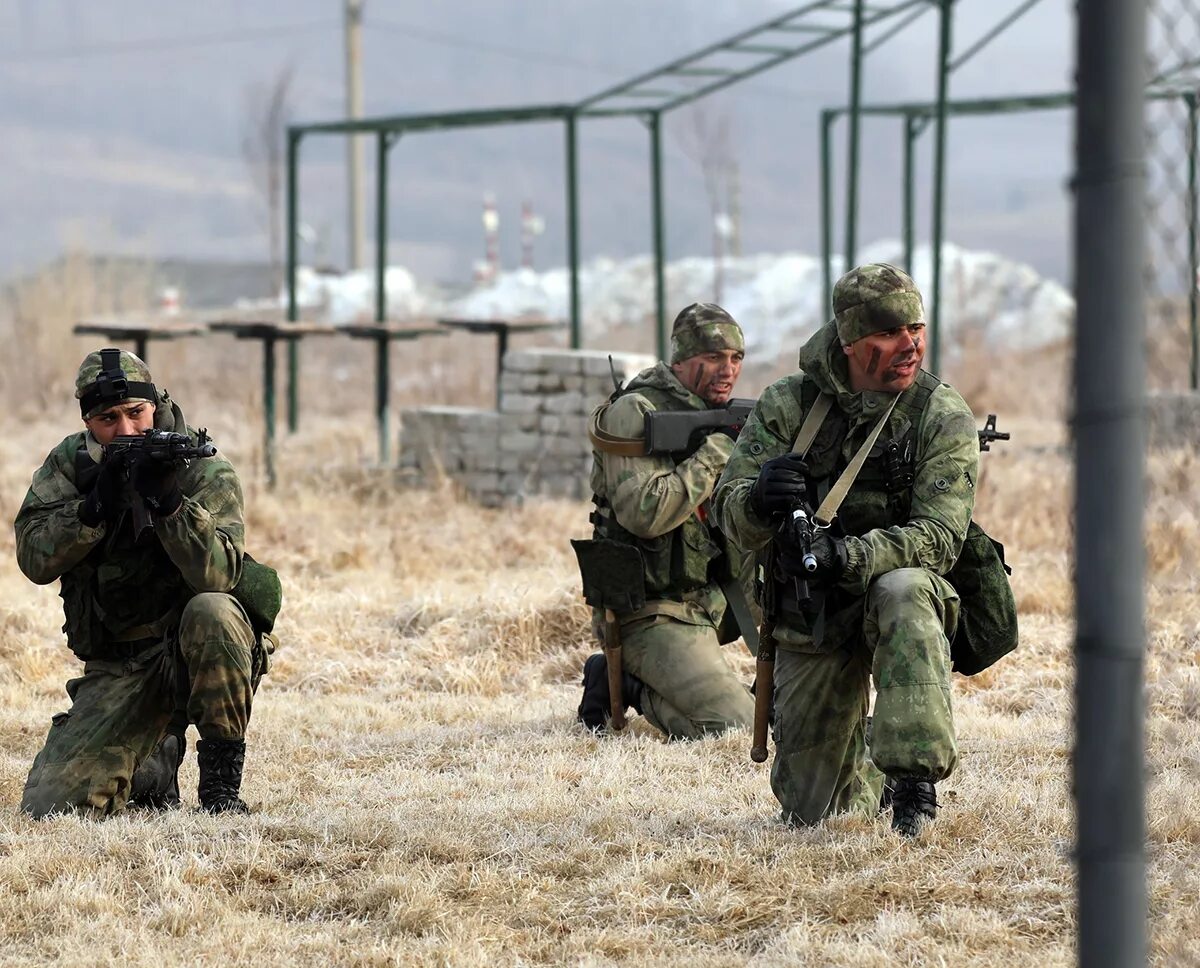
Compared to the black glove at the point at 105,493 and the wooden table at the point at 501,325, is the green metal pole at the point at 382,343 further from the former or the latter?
the black glove at the point at 105,493

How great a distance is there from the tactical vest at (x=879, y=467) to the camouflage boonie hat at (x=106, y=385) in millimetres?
1874

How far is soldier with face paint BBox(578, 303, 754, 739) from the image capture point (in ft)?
20.4

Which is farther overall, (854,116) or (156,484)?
(854,116)

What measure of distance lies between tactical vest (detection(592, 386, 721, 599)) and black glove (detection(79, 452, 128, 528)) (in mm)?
1976

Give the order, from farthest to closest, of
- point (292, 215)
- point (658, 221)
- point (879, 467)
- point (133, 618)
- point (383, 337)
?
point (292, 215), point (658, 221), point (383, 337), point (133, 618), point (879, 467)

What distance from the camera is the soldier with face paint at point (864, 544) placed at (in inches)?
177

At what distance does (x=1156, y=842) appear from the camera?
15.4 feet

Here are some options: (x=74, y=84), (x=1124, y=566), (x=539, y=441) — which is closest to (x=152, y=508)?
(x=1124, y=566)

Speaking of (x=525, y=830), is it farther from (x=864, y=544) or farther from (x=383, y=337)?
(x=383, y=337)

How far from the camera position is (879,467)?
474cm

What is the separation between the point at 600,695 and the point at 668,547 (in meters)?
0.57

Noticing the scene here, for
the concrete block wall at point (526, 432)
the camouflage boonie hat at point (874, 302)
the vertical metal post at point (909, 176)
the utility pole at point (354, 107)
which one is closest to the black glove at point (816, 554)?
the camouflage boonie hat at point (874, 302)

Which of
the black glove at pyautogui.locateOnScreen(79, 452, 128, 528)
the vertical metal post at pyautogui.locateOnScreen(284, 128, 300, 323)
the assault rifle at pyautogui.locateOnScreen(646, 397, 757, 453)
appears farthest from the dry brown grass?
the vertical metal post at pyautogui.locateOnScreen(284, 128, 300, 323)

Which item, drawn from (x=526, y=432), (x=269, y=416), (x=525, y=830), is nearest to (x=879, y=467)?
(x=525, y=830)
